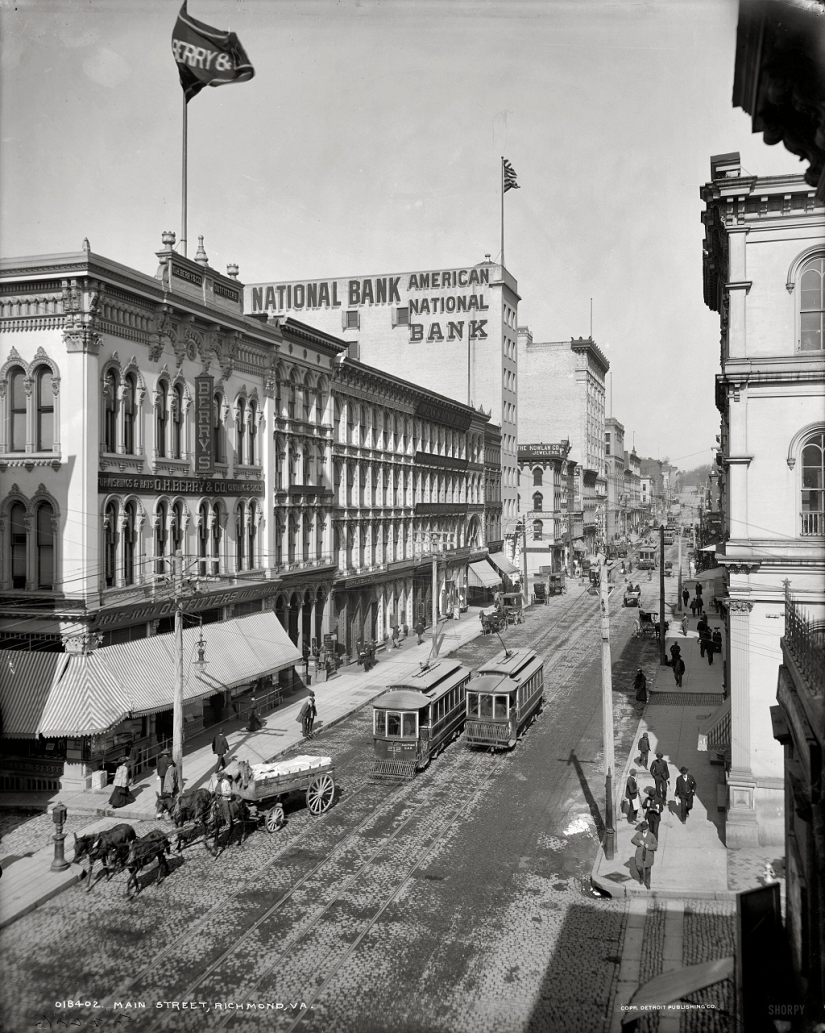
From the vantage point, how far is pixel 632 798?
841 inches

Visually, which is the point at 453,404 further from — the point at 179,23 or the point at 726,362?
the point at 179,23

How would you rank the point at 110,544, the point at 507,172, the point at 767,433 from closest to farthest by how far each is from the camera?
the point at 767,433 → the point at 110,544 → the point at 507,172

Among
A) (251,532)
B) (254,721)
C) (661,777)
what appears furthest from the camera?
(251,532)

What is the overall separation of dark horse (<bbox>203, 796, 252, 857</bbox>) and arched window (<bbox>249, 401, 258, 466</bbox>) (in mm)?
16367

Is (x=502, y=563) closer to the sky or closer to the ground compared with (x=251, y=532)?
closer to the ground

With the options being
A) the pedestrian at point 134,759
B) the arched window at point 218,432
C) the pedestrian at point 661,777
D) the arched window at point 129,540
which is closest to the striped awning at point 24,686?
the pedestrian at point 134,759

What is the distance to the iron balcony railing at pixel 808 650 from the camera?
9.18 m

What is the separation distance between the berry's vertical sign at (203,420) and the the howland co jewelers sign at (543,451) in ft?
203

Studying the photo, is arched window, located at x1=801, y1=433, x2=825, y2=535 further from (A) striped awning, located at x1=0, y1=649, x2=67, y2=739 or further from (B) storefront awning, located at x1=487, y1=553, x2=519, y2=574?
(B) storefront awning, located at x1=487, y1=553, x2=519, y2=574

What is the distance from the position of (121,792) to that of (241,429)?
15.4 m

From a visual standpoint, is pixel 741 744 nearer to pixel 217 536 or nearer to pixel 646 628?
pixel 217 536

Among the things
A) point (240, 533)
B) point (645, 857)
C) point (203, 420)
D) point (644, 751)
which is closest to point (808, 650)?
point (645, 857)

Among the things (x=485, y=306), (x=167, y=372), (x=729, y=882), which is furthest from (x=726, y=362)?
(x=485, y=306)

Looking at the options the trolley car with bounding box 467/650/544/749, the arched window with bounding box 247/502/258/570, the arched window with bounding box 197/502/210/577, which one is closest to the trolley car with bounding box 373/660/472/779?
the trolley car with bounding box 467/650/544/749
